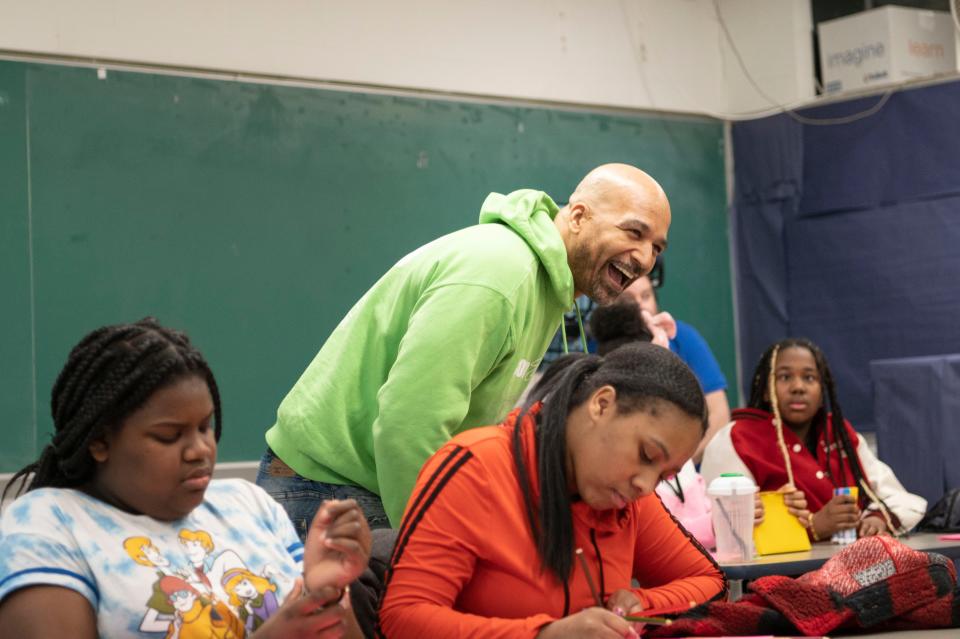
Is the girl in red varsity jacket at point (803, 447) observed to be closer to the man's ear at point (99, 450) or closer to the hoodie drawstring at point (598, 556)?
the hoodie drawstring at point (598, 556)

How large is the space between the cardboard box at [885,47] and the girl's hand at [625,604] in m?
5.08

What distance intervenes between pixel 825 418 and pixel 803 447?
14cm

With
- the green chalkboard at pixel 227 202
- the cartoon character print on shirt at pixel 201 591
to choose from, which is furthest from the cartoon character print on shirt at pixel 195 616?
the green chalkboard at pixel 227 202

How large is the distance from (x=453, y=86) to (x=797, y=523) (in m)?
3.10

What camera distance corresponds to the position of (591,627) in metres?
1.91

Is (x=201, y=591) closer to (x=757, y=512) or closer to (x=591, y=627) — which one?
(x=591, y=627)

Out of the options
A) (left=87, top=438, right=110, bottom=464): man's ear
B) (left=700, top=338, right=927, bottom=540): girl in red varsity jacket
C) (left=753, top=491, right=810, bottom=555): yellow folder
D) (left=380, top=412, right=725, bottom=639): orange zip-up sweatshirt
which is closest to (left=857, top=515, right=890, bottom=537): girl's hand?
(left=700, top=338, right=927, bottom=540): girl in red varsity jacket

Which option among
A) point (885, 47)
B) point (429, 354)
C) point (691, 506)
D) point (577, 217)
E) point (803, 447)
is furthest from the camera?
point (885, 47)

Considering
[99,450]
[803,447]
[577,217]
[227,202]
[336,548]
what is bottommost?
[803,447]

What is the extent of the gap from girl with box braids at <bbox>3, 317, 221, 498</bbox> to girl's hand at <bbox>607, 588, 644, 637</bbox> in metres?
0.77

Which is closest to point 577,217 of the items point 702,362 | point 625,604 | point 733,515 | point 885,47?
point 625,604

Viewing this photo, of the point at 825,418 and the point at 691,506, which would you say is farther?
the point at 825,418

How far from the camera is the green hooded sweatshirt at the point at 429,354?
240cm

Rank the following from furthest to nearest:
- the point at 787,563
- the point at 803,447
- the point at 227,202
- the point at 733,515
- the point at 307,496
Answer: the point at 227,202
the point at 803,447
the point at 733,515
the point at 787,563
the point at 307,496
